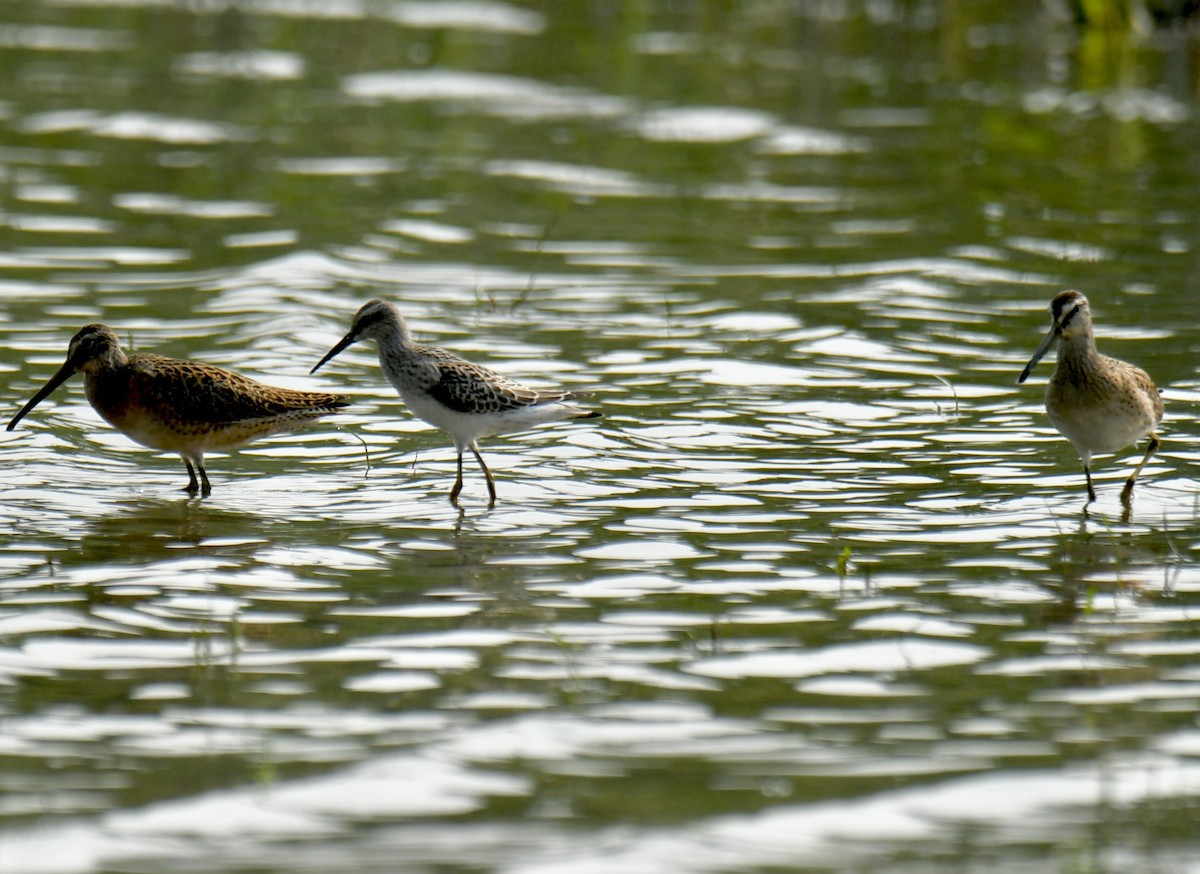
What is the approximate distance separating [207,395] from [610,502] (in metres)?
2.45

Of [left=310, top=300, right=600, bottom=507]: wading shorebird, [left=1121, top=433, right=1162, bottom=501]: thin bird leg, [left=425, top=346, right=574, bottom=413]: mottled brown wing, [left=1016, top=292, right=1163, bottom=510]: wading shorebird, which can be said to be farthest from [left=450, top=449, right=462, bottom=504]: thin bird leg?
[left=1121, top=433, right=1162, bottom=501]: thin bird leg

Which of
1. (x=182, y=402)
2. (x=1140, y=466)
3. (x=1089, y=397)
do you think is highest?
(x=1089, y=397)

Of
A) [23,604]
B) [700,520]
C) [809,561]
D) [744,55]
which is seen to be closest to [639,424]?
[700,520]

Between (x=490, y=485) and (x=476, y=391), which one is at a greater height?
(x=476, y=391)

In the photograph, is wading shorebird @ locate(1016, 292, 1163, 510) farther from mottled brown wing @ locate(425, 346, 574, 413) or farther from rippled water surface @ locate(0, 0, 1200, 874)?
mottled brown wing @ locate(425, 346, 574, 413)

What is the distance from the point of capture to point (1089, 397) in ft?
34.3

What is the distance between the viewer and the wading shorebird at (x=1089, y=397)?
10.4 metres

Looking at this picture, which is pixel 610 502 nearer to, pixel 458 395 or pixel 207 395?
pixel 458 395

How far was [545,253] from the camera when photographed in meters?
17.3

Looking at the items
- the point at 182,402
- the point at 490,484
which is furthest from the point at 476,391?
the point at 182,402

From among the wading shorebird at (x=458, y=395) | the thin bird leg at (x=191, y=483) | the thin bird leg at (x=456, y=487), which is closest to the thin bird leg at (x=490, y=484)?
the wading shorebird at (x=458, y=395)

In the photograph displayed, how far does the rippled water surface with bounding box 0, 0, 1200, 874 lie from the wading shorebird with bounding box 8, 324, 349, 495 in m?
0.32

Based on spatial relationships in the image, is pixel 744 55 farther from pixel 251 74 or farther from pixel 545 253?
pixel 545 253

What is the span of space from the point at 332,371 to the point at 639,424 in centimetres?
276
